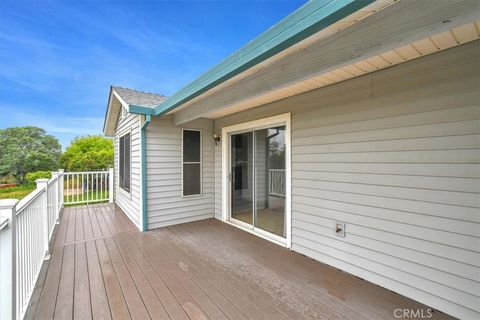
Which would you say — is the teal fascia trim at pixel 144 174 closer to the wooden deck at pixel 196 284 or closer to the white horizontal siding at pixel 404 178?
the wooden deck at pixel 196 284

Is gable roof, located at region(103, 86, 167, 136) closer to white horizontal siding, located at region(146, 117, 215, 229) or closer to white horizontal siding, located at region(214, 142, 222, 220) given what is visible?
white horizontal siding, located at region(146, 117, 215, 229)

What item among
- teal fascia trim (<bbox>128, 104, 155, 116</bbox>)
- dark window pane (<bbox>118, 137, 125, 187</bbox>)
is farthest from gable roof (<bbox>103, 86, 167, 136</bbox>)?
dark window pane (<bbox>118, 137, 125, 187</bbox>)

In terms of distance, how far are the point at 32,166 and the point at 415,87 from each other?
72.3ft

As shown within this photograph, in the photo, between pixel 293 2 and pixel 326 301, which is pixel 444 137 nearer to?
pixel 326 301

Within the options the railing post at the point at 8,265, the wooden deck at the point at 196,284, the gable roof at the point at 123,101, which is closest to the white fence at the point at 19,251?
the railing post at the point at 8,265

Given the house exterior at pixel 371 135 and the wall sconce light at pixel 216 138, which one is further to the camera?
the wall sconce light at pixel 216 138

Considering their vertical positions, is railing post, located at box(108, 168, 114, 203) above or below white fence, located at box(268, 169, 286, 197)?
A: below

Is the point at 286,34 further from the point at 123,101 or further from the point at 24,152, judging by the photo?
the point at 24,152

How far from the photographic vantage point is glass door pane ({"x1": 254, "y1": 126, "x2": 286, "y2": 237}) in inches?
142

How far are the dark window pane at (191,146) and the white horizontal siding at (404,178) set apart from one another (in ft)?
9.04

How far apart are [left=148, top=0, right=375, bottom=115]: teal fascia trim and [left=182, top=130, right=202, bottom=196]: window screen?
2343 mm

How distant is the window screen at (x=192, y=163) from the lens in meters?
4.86

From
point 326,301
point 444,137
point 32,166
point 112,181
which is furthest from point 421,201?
point 32,166

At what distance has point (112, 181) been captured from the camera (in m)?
7.05
